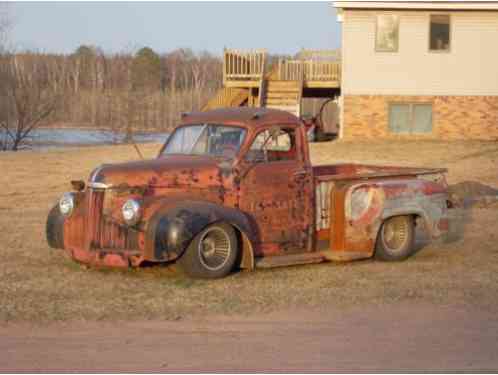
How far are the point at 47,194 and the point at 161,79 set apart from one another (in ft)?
213

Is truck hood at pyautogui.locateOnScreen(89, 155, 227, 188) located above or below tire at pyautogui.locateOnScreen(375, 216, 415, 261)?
above

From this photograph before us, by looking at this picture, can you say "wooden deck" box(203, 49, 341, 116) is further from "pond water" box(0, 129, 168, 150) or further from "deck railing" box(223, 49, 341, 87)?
"pond water" box(0, 129, 168, 150)

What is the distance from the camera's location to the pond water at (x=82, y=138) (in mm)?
45844

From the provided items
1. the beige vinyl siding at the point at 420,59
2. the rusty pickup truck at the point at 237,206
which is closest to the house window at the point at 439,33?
the beige vinyl siding at the point at 420,59

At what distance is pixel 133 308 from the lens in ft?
28.3

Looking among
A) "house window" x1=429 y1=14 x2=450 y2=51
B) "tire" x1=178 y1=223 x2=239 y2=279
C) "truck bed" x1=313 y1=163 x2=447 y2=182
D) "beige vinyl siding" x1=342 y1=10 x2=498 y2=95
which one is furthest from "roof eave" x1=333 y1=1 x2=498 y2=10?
"tire" x1=178 y1=223 x2=239 y2=279

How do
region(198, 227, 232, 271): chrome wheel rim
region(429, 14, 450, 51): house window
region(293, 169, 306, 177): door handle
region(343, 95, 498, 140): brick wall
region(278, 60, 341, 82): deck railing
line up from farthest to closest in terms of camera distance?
region(278, 60, 341, 82): deck railing
region(343, 95, 498, 140): brick wall
region(429, 14, 450, 51): house window
region(293, 169, 306, 177): door handle
region(198, 227, 232, 271): chrome wheel rim

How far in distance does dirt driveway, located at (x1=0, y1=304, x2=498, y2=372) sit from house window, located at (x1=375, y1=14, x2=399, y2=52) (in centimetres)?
2579

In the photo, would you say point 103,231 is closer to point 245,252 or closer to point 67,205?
point 67,205

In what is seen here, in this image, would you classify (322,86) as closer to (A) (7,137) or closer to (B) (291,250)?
(A) (7,137)

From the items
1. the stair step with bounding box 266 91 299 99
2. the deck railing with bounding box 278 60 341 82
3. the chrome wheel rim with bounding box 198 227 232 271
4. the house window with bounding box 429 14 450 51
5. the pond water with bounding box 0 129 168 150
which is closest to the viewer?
the chrome wheel rim with bounding box 198 227 232 271

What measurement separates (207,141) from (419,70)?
24.1 metres

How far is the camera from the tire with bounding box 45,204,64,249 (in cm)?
1055

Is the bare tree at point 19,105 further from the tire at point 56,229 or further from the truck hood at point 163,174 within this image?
the truck hood at point 163,174
